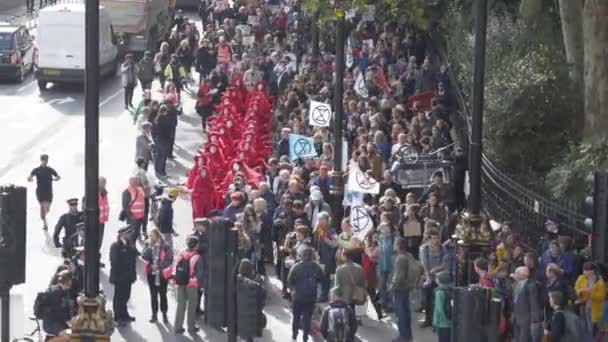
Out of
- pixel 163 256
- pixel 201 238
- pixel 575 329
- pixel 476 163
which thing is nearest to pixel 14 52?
pixel 163 256

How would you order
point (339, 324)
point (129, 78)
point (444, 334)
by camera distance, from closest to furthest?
1. point (339, 324)
2. point (444, 334)
3. point (129, 78)

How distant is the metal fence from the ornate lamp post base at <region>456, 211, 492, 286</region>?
2209mm

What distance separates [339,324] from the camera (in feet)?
62.6

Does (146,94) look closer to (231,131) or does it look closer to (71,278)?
(231,131)

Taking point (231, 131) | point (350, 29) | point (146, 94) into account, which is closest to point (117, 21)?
point (350, 29)

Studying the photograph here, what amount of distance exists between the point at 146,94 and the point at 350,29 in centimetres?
1073

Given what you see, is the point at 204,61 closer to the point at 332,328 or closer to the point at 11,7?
the point at 11,7

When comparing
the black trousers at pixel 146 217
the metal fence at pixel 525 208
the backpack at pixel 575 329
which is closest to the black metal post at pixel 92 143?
the backpack at pixel 575 329

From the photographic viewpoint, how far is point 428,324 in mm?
21922

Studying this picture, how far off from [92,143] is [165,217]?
34.0ft

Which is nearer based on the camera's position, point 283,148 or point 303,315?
point 303,315

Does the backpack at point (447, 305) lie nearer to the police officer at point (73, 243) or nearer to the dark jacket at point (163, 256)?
the dark jacket at point (163, 256)

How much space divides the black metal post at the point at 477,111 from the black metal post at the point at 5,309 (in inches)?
191

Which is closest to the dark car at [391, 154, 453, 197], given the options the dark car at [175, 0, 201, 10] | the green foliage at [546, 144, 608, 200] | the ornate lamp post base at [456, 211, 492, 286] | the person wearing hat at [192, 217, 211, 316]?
the green foliage at [546, 144, 608, 200]
